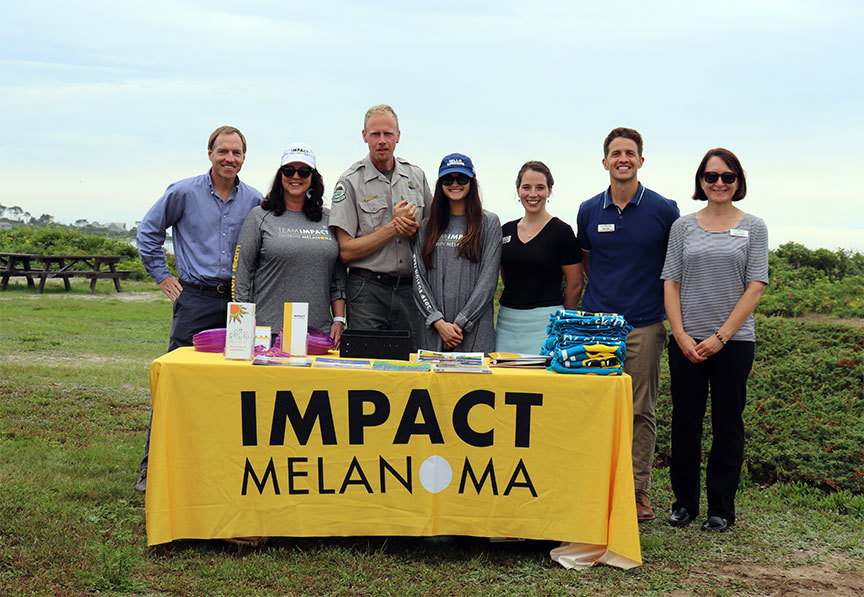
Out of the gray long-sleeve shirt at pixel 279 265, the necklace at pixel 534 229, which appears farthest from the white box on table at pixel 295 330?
the necklace at pixel 534 229

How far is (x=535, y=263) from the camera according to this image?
165 inches

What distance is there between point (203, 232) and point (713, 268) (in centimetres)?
283

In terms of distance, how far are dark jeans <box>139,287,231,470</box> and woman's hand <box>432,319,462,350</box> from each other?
49.5 inches

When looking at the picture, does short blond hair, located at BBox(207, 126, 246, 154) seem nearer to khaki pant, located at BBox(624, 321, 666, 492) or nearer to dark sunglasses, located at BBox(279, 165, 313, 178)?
dark sunglasses, located at BBox(279, 165, 313, 178)

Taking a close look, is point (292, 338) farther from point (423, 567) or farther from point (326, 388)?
point (423, 567)

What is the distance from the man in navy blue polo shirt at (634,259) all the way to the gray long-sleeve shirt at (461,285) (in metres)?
0.56

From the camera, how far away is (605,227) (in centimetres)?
420

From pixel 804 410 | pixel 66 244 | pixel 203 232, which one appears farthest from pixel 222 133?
pixel 66 244

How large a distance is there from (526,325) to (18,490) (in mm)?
2984

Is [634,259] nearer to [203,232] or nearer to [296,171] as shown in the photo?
[296,171]

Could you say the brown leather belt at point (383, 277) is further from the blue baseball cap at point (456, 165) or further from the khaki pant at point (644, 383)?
the khaki pant at point (644, 383)

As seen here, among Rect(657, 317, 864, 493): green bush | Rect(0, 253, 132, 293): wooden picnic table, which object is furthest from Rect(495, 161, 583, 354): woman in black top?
Rect(0, 253, 132, 293): wooden picnic table

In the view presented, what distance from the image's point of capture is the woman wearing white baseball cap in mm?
4168

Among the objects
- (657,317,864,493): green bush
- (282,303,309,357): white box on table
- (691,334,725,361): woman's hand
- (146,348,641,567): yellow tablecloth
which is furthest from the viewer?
(657,317,864,493): green bush
